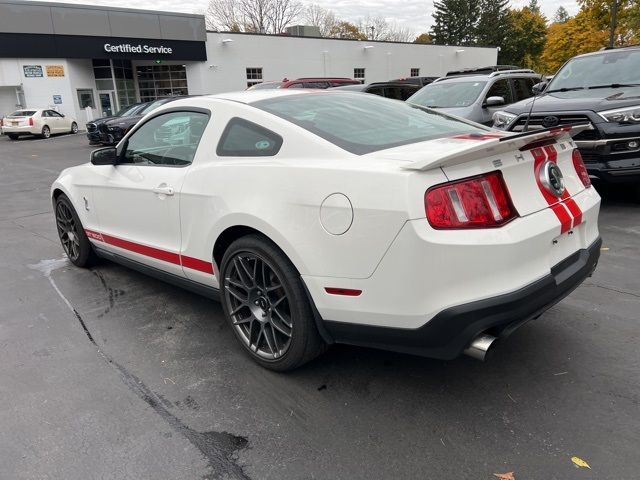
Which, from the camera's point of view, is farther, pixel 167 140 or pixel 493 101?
pixel 493 101

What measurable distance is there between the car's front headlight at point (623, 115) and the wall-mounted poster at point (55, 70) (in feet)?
97.2

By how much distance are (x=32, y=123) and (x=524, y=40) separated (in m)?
55.9

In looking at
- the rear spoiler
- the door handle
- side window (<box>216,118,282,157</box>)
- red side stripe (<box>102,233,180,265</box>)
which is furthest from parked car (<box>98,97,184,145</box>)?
the rear spoiler

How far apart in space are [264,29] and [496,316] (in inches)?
2636

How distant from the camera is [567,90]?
23.6 feet

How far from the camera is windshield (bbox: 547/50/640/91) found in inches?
269

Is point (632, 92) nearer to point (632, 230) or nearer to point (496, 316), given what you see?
point (632, 230)

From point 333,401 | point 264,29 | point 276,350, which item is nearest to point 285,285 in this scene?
point 276,350

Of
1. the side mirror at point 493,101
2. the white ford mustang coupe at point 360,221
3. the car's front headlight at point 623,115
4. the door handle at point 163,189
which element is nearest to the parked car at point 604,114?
the car's front headlight at point 623,115

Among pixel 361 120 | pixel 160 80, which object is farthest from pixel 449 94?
pixel 160 80

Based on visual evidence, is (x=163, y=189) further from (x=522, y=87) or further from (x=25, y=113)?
(x=25, y=113)

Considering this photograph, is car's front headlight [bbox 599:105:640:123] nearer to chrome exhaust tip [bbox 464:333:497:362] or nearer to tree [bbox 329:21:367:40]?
chrome exhaust tip [bbox 464:333:497:362]

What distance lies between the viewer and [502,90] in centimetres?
928

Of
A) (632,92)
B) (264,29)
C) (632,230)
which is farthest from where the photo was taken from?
(264,29)
